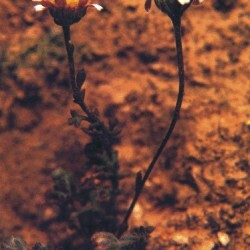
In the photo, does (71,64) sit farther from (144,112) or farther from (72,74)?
(144,112)

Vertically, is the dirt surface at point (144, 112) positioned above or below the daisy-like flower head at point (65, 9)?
below

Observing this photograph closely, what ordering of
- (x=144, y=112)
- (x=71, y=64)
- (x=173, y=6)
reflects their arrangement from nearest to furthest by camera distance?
(x=173, y=6)
(x=71, y=64)
(x=144, y=112)

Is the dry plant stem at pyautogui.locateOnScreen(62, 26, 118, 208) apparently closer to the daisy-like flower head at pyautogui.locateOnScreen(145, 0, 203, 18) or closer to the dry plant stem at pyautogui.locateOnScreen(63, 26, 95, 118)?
the dry plant stem at pyautogui.locateOnScreen(63, 26, 95, 118)

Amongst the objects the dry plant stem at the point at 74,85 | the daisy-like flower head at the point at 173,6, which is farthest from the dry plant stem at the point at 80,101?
the daisy-like flower head at the point at 173,6

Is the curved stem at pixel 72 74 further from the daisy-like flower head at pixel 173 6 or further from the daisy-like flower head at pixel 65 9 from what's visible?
the daisy-like flower head at pixel 173 6

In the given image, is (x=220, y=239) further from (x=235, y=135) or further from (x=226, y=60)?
(x=226, y=60)

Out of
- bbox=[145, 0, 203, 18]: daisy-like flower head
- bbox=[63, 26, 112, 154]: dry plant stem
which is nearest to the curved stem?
bbox=[63, 26, 112, 154]: dry plant stem

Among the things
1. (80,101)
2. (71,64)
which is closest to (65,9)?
(71,64)

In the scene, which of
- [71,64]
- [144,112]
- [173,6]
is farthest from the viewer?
[144,112]

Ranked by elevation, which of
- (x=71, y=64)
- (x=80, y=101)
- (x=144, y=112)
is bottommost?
(x=144, y=112)
